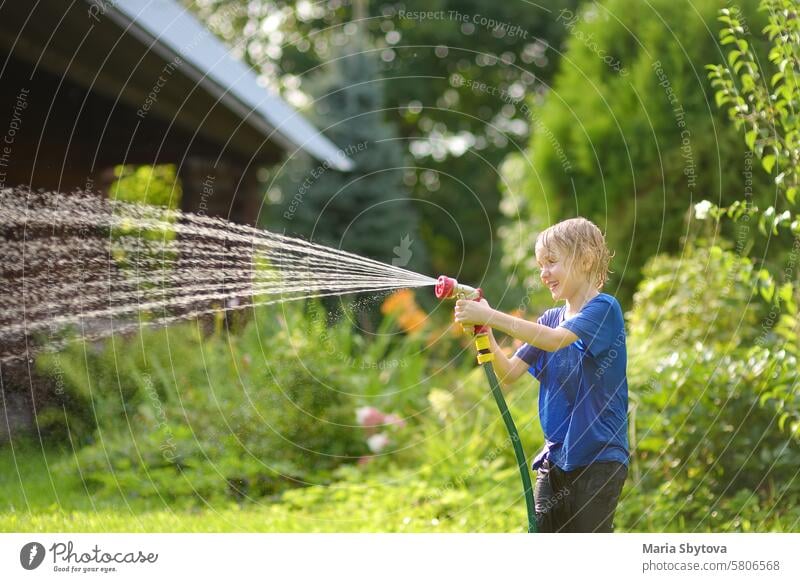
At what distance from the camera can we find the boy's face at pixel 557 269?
3088mm

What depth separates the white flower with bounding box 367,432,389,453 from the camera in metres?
5.66

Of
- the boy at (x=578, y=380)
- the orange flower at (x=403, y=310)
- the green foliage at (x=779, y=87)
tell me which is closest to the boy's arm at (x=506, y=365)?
the boy at (x=578, y=380)

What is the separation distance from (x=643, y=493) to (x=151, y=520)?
2.42m

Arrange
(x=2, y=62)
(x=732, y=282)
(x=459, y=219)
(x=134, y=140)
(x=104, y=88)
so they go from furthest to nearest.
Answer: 1. (x=459, y=219)
2. (x=134, y=140)
3. (x=104, y=88)
4. (x=2, y=62)
5. (x=732, y=282)

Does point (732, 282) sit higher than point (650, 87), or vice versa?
point (650, 87)

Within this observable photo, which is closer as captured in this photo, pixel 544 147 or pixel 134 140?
pixel 544 147

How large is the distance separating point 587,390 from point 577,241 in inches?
19.4

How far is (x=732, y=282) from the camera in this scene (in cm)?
499

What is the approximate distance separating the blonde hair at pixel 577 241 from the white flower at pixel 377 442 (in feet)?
9.06

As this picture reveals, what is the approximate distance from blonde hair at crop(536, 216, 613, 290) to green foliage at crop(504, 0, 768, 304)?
8.90 ft
